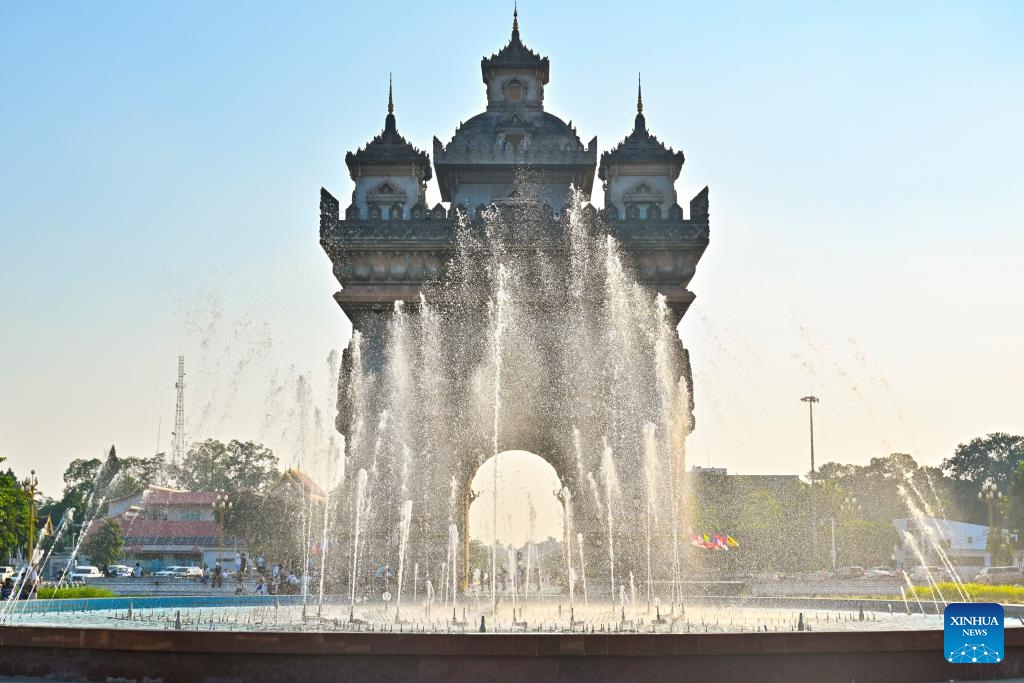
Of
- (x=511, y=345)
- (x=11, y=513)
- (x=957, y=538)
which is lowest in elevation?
(x=11, y=513)

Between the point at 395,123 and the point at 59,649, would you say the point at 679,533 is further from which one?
the point at 59,649

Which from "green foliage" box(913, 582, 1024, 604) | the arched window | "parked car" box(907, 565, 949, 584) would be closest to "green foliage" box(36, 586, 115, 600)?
the arched window

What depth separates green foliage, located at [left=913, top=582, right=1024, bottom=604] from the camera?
86.4 feet

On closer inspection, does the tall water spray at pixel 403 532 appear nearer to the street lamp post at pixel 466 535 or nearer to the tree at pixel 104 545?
the street lamp post at pixel 466 535

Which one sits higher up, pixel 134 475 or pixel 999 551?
pixel 134 475

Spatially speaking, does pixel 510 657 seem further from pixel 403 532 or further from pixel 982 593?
pixel 982 593

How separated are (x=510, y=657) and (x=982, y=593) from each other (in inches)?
775

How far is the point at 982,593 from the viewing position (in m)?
27.2

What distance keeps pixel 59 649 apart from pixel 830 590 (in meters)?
25.1

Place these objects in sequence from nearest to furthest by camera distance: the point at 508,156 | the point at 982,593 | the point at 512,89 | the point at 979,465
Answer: the point at 982,593
the point at 508,156
the point at 512,89
the point at 979,465

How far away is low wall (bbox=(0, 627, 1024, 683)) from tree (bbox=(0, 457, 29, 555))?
3519 cm

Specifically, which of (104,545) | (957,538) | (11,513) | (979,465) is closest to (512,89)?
(11,513)

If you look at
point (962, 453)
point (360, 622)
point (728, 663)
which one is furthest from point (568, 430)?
point (962, 453)

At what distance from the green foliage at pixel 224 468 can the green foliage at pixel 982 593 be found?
5606cm
